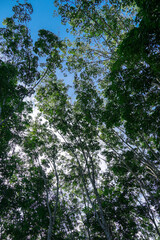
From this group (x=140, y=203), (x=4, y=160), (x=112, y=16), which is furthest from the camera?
(x=140, y=203)

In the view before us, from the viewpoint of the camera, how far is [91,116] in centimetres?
1212

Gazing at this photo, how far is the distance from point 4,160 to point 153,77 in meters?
12.8

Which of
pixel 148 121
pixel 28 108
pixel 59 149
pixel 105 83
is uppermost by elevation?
pixel 28 108

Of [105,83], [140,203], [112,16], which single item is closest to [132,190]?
[140,203]

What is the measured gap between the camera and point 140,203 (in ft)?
55.5

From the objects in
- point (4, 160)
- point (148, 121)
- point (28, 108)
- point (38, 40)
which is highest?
point (38, 40)

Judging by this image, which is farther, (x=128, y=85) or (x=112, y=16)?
(x=112, y=16)

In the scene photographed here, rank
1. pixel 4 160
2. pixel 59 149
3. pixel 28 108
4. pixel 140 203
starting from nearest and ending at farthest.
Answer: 1. pixel 4 160
2. pixel 28 108
3. pixel 59 149
4. pixel 140 203

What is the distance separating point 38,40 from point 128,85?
8686 millimetres

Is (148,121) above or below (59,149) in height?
below

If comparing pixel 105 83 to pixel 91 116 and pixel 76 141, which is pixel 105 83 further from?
pixel 76 141

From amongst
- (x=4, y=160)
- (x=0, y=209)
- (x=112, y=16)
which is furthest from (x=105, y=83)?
(x=0, y=209)

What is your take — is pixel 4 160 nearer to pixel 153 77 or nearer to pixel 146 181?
pixel 153 77

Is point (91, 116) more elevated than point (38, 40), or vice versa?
point (38, 40)
